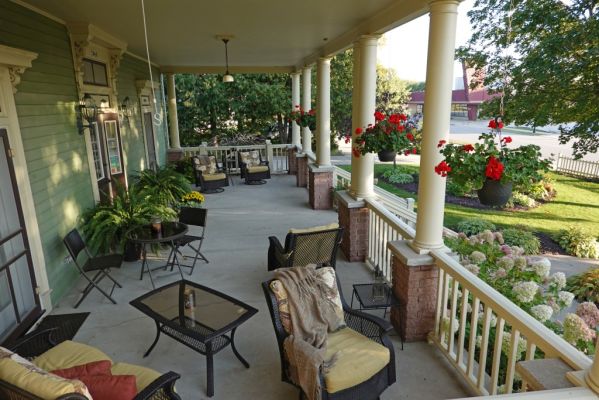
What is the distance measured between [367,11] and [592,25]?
12.5 feet

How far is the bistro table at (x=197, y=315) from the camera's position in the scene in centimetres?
286

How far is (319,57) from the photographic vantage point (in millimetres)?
7277

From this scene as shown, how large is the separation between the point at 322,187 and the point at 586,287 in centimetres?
429

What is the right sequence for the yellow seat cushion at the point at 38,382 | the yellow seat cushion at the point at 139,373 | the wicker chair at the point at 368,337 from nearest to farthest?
the yellow seat cushion at the point at 38,382 < the yellow seat cushion at the point at 139,373 < the wicker chair at the point at 368,337

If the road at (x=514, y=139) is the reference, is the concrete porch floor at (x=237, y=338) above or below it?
below

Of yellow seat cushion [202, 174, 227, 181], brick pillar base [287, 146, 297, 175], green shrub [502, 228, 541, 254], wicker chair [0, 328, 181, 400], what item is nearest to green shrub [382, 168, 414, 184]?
brick pillar base [287, 146, 297, 175]

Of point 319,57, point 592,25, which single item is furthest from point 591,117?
point 319,57

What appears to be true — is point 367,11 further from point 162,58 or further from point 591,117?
point 162,58

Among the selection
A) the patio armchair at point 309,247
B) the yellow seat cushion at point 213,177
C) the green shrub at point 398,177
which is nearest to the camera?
the patio armchair at point 309,247

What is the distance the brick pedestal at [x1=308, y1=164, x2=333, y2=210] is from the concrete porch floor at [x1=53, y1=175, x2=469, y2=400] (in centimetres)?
119

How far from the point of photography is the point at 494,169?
2.09 metres

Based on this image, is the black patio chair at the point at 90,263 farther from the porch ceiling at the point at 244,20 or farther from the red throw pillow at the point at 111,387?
the porch ceiling at the point at 244,20

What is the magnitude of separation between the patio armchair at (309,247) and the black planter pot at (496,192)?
2.08 m

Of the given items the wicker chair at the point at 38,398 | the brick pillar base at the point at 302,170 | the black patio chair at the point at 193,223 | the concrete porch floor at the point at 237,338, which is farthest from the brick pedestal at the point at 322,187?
the wicker chair at the point at 38,398
